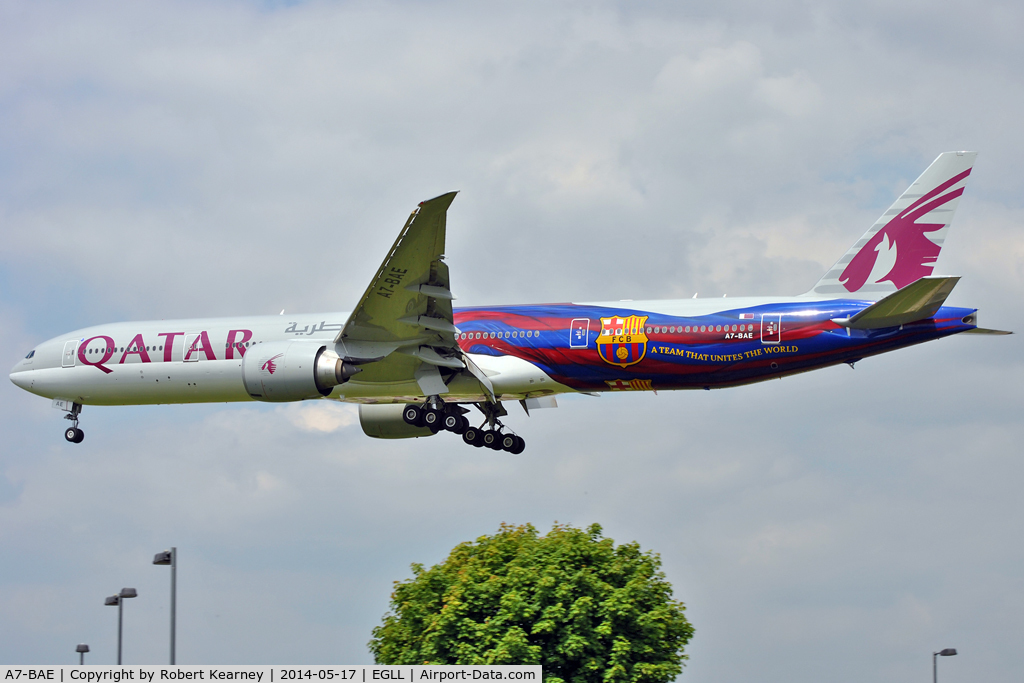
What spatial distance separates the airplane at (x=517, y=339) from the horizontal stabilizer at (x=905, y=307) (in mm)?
41

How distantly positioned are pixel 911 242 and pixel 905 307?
388 centimetres

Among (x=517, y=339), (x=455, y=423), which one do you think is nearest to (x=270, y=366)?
(x=455, y=423)

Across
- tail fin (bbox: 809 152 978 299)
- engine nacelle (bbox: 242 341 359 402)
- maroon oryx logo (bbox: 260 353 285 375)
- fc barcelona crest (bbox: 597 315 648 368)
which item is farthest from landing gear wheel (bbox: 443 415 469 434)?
tail fin (bbox: 809 152 978 299)

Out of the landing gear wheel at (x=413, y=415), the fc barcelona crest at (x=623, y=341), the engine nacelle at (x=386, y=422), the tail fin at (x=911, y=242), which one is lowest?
the landing gear wheel at (x=413, y=415)

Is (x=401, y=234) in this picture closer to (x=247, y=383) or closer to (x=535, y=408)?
(x=247, y=383)

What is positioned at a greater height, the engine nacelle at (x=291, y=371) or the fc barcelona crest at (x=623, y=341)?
the fc barcelona crest at (x=623, y=341)

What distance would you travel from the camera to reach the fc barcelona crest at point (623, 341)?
35.7m

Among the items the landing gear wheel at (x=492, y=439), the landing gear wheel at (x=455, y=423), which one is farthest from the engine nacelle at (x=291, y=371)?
the landing gear wheel at (x=492, y=439)

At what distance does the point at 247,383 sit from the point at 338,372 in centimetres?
247

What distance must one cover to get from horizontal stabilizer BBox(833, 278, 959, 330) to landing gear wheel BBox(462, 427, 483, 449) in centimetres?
1118

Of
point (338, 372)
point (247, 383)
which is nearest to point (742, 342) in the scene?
point (338, 372)

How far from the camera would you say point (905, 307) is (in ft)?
109

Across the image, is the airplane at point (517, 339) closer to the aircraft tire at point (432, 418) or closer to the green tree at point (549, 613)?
the aircraft tire at point (432, 418)

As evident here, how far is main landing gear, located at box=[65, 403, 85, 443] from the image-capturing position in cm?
4147
